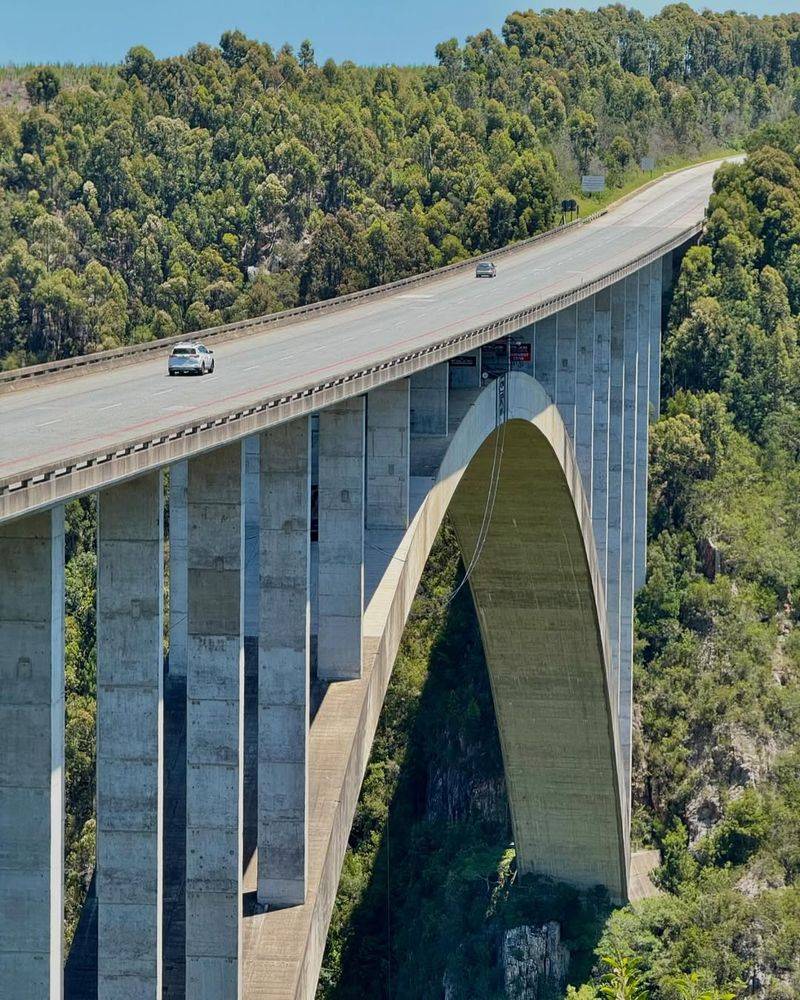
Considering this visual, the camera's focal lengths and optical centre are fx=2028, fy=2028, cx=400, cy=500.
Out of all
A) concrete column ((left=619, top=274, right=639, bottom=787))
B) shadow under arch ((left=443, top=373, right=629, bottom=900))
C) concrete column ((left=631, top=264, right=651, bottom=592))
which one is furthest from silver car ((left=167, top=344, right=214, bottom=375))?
concrete column ((left=631, top=264, right=651, bottom=592))

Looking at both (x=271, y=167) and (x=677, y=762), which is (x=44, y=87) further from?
(x=677, y=762)

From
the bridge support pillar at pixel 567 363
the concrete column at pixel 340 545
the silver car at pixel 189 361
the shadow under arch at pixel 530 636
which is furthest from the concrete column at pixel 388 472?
the bridge support pillar at pixel 567 363

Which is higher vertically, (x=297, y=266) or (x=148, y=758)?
(x=297, y=266)

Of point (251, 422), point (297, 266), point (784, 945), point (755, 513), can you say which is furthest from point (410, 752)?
point (251, 422)

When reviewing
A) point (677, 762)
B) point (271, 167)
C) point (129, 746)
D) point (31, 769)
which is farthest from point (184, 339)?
point (271, 167)

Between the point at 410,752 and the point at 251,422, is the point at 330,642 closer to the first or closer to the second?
the point at 251,422

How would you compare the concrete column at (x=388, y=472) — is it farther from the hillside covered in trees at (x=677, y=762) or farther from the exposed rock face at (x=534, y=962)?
the exposed rock face at (x=534, y=962)
